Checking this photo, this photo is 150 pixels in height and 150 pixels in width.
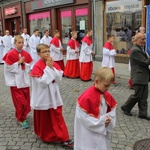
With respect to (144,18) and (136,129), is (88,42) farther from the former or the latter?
(136,129)

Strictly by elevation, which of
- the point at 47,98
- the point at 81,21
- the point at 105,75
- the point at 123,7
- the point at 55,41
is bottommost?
the point at 47,98

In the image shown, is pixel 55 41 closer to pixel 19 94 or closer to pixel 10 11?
pixel 19 94

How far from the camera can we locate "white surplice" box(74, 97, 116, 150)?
281cm

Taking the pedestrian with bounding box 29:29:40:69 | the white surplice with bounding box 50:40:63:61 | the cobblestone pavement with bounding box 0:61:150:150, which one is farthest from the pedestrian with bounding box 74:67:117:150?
the pedestrian with bounding box 29:29:40:69

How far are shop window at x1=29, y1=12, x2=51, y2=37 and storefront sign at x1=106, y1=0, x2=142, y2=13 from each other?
17.3 feet

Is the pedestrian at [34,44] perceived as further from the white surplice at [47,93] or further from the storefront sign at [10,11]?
the white surplice at [47,93]

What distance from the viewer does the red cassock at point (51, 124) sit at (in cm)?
417

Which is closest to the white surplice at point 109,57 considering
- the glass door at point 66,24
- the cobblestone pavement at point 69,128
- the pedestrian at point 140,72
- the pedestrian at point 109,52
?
the pedestrian at point 109,52

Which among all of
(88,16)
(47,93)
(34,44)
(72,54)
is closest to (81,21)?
(88,16)

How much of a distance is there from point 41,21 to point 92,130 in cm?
1578

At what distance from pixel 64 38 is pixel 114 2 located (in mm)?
4806

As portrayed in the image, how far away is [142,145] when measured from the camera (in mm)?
4211

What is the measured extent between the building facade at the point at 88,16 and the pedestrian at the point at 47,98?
811 cm

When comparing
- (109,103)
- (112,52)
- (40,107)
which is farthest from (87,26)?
(109,103)
